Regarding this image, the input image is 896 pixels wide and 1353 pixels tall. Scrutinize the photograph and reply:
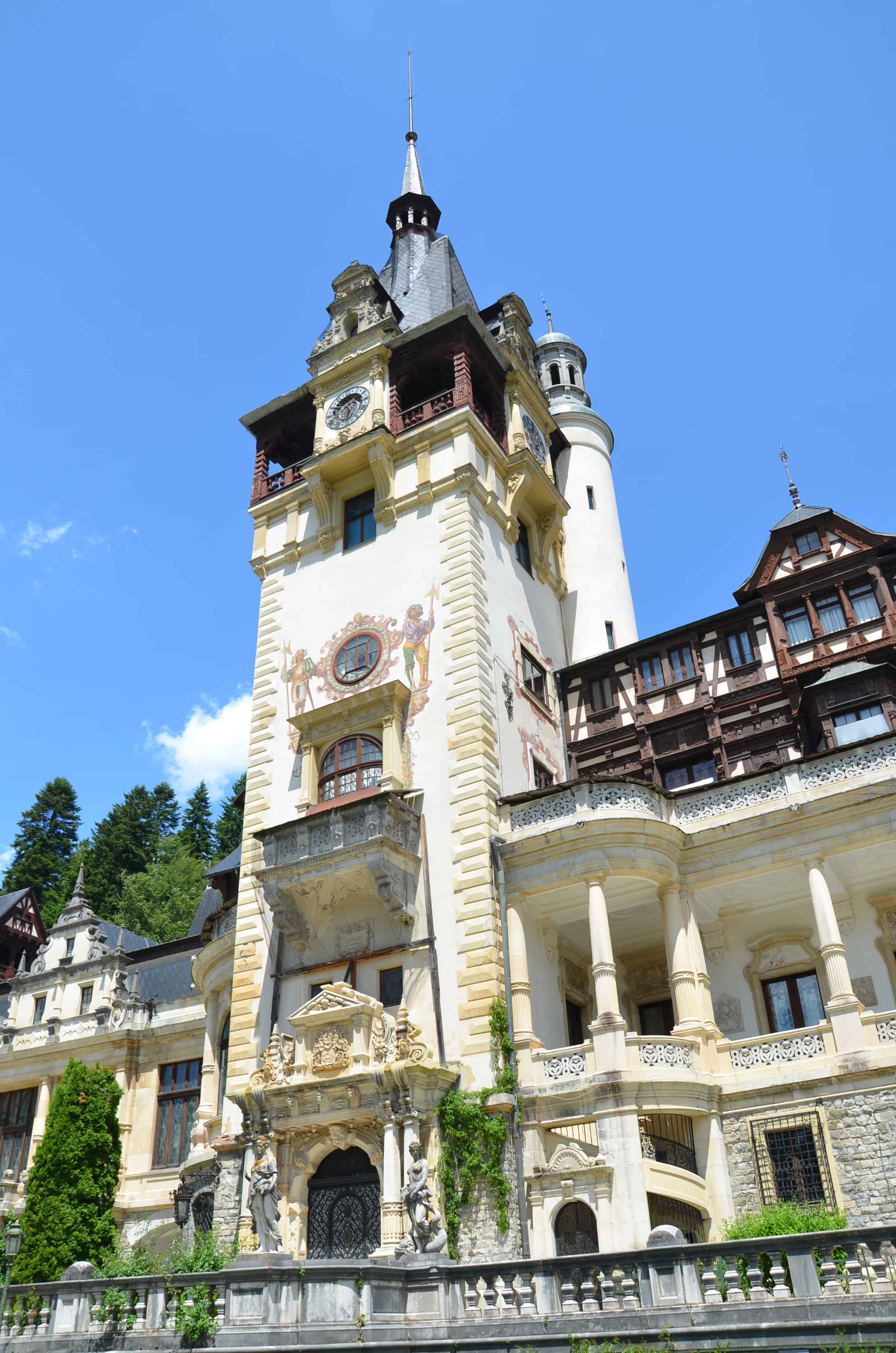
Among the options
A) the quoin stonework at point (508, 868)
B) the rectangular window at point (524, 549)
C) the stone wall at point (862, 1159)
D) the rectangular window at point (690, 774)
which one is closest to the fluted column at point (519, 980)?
the quoin stonework at point (508, 868)

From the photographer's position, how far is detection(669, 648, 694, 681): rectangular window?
33250mm

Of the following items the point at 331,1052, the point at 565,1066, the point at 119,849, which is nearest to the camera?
the point at 565,1066

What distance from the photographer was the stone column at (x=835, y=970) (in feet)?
71.8

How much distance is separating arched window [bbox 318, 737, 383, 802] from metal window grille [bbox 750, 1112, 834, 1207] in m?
12.4

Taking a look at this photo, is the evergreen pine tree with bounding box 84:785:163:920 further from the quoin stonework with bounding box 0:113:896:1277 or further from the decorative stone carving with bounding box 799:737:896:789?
the decorative stone carving with bounding box 799:737:896:789

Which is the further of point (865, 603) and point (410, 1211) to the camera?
Answer: point (865, 603)

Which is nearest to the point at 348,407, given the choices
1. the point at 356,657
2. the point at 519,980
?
the point at 356,657

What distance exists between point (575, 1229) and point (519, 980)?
5.15m

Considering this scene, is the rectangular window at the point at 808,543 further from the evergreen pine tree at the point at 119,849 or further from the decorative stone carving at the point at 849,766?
the evergreen pine tree at the point at 119,849

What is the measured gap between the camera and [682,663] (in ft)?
110

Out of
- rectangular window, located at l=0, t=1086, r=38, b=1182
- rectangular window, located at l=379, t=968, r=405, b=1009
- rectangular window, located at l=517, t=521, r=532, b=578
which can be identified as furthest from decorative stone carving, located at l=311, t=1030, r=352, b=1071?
rectangular window, located at l=0, t=1086, r=38, b=1182

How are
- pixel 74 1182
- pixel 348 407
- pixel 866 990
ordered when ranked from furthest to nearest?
pixel 348 407, pixel 74 1182, pixel 866 990

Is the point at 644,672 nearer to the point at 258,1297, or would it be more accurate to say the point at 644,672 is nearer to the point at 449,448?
the point at 449,448

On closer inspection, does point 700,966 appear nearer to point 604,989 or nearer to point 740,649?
point 604,989
